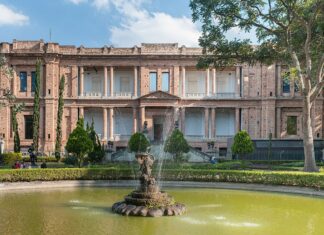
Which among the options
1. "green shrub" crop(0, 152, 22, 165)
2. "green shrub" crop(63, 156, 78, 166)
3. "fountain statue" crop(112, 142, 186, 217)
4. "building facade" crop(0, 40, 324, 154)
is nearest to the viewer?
"fountain statue" crop(112, 142, 186, 217)

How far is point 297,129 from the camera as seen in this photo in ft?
168

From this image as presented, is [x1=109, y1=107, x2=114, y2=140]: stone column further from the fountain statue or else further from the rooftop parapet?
the fountain statue

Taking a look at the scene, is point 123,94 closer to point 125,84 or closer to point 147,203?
point 125,84

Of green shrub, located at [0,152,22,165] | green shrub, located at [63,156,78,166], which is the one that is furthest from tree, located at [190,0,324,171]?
green shrub, located at [0,152,22,165]

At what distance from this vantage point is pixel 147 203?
Result: 16.2 metres

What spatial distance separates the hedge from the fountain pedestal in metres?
8.77

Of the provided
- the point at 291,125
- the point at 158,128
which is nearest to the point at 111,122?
the point at 158,128

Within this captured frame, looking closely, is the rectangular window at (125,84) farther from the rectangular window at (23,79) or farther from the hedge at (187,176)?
the hedge at (187,176)

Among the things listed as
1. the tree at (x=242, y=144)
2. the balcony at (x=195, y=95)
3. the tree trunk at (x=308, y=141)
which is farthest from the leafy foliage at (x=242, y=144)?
the balcony at (x=195, y=95)

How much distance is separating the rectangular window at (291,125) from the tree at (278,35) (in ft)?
74.8

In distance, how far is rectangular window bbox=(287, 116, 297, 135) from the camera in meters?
51.3

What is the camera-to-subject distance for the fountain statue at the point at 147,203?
15734mm

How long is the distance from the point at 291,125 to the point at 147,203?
38.4 metres

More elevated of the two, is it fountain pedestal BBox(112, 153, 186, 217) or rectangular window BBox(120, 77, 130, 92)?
rectangular window BBox(120, 77, 130, 92)
